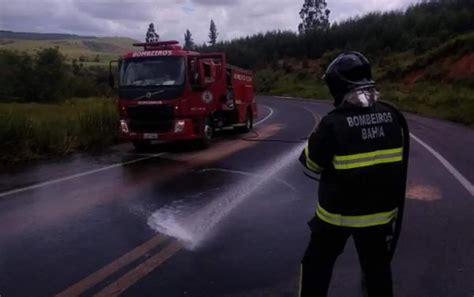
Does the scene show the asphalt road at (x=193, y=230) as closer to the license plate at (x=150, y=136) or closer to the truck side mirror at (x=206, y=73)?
the license plate at (x=150, y=136)

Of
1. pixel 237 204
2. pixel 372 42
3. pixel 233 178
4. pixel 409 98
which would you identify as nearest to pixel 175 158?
pixel 233 178

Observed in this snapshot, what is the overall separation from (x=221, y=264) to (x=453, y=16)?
58571mm

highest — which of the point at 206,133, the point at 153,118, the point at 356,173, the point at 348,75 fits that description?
the point at 348,75

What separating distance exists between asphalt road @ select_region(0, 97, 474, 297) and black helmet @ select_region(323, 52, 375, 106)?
1826mm

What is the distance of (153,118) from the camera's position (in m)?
13.5

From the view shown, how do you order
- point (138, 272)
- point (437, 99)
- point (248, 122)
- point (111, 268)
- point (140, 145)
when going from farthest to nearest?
1. point (437, 99)
2. point (248, 122)
3. point (140, 145)
4. point (111, 268)
5. point (138, 272)

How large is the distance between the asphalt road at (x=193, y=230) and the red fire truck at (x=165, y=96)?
2.31m

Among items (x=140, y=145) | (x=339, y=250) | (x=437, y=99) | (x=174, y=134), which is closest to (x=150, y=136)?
(x=174, y=134)

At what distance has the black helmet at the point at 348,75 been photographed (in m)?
3.09

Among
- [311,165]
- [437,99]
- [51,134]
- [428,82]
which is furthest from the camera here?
[428,82]

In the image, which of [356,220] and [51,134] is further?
[51,134]

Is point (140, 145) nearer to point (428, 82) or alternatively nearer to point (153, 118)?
point (153, 118)

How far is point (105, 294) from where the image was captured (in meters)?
4.18

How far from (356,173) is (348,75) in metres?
0.56
